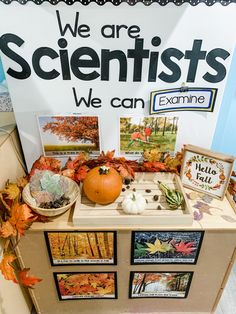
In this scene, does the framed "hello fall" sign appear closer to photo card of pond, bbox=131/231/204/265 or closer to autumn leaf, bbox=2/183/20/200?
photo card of pond, bbox=131/231/204/265

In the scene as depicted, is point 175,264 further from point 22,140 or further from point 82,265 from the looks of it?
point 22,140

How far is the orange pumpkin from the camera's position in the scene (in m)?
0.96

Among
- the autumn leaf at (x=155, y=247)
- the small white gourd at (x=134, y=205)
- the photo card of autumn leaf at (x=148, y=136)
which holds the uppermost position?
the photo card of autumn leaf at (x=148, y=136)

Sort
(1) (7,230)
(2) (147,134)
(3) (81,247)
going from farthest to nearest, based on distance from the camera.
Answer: (2) (147,134)
(3) (81,247)
(1) (7,230)

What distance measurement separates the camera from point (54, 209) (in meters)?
0.94

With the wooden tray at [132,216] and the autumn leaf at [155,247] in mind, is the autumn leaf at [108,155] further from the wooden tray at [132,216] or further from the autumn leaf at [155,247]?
the autumn leaf at [155,247]

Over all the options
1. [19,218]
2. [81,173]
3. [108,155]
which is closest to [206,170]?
[108,155]

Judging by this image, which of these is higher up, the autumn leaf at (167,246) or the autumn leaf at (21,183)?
the autumn leaf at (21,183)

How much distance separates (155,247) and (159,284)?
0.28 metres

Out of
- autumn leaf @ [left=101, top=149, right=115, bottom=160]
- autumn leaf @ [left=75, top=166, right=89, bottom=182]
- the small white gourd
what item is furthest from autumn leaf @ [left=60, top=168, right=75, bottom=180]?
the small white gourd

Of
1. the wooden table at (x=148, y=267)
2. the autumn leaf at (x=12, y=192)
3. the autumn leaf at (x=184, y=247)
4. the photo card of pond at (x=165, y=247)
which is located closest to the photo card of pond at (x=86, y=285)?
the wooden table at (x=148, y=267)

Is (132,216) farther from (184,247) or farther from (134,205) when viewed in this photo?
(184,247)

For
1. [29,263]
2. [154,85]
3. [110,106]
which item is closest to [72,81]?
[110,106]

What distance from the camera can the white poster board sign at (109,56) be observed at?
878 millimetres
